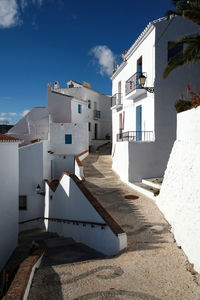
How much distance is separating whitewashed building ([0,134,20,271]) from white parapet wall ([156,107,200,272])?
277 inches

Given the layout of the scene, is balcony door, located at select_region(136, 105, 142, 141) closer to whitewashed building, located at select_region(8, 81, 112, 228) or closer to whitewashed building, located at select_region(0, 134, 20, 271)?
whitewashed building, located at select_region(8, 81, 112, 228)

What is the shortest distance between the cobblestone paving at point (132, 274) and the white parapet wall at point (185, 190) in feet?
1.33

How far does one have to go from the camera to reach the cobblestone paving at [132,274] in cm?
470

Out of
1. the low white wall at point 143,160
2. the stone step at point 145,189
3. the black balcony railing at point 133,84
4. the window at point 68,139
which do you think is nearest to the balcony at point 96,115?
the window at point 68,139

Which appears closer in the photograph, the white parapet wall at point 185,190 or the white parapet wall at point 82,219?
the white parapet wall at point 185,190

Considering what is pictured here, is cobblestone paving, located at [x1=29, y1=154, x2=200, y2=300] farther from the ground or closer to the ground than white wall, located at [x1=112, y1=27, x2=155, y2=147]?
closer to the ground

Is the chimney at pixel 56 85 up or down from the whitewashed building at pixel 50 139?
up

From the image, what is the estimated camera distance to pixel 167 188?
8.89m

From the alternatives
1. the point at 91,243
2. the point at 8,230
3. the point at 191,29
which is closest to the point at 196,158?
the point at 91,243

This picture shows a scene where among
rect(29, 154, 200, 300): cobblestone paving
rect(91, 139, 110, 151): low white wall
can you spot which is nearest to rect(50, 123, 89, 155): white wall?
rect(91, 139, 110, 151): low white wall

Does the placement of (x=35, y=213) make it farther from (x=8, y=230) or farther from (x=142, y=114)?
(x=142, y=114)

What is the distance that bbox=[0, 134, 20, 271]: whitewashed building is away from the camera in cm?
1013

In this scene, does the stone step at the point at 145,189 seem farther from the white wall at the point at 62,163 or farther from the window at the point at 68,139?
the window at the point at 68,139

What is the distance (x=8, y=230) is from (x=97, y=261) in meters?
6.53
